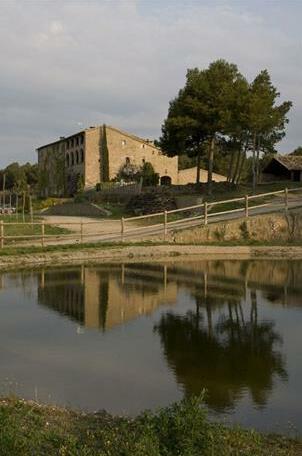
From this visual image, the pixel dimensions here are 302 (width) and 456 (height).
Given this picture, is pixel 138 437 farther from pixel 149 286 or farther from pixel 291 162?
pixel 291 162

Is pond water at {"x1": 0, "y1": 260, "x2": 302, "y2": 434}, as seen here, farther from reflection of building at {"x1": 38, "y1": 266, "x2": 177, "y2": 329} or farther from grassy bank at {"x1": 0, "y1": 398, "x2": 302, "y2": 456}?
grassy bank at {"x1": 0, "y1": 398, "x2": 302, "y2": 456}

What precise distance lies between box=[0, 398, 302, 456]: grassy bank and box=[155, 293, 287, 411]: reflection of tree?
204cm

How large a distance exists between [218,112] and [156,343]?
3326 centimetres

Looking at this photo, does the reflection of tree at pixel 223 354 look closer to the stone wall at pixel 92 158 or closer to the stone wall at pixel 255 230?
the stone wall at pixel 255 230

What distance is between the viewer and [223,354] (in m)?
11.0

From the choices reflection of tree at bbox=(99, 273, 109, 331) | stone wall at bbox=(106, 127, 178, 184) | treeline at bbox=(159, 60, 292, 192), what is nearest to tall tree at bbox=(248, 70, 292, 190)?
treeline at bbox=(159, 60, 292, 192)

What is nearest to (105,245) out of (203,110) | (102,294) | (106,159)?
(102,294)

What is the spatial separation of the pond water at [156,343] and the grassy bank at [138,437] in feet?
4.44

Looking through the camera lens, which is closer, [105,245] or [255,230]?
[105,245]

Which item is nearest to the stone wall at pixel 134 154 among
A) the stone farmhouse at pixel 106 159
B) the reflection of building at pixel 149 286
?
the stone farmhouse at pixel 106 159

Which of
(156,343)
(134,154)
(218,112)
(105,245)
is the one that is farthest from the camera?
(134,154)

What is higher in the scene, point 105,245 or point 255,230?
point 255,230

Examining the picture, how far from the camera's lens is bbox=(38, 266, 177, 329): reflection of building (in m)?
14.8

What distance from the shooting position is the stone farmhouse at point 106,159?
67.9m
